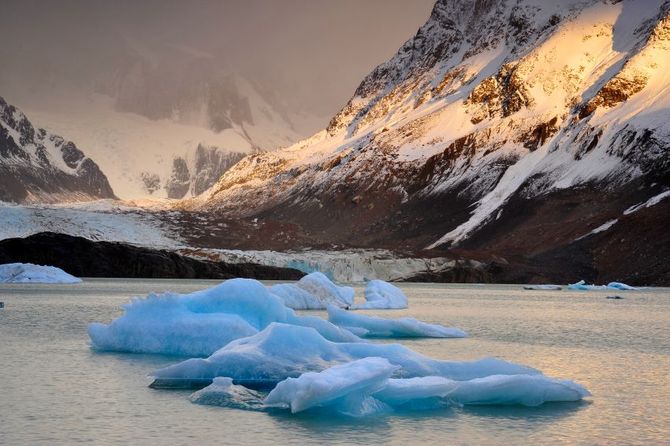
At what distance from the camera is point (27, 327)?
40156 millimetres

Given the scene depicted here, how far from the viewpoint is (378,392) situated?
20.7 meters

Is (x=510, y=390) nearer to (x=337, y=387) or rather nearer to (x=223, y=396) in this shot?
(x=337, y=387)

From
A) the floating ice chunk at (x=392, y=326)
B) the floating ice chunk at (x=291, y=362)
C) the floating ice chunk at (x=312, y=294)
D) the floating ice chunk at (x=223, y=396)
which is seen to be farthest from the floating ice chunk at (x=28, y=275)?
the floating ice chunk at (x=223, y=396)

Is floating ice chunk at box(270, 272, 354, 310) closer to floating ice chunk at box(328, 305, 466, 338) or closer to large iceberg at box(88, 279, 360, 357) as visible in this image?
floating ice chunk at box(328, 305, 466, 338)

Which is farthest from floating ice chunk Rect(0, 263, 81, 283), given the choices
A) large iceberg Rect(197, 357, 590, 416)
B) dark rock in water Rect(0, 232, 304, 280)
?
large iceberg Rect(197, 357, 590, 416)

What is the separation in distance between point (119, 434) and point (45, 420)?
7.31ft

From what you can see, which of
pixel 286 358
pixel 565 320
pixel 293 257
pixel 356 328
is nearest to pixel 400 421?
pixel 286 358

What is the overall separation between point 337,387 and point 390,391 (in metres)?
2.34

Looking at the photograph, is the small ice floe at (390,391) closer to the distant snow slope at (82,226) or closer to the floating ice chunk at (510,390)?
the floating ice chunk at (510,390)

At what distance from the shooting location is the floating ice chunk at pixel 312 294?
53.6 m

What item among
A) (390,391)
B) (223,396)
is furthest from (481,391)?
(223,396)

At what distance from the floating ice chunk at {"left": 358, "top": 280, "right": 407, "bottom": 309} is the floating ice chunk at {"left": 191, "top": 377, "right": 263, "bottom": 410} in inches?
1477

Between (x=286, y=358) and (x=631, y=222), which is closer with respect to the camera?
(x=286, y=358)

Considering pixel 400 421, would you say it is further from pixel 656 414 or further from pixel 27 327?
pixel 27 327
